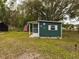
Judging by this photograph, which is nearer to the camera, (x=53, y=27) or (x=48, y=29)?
(x=48, y=29)

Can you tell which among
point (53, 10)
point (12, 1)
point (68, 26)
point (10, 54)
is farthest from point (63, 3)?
point (10, 54)

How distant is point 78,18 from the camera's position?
44.4 metres

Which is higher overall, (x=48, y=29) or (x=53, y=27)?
(x=53, y=27)

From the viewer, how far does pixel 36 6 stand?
3969cm

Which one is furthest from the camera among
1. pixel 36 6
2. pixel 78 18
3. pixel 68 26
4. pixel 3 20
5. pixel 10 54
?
pixel 3 20

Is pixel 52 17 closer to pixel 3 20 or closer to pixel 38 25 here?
pixel 38 25

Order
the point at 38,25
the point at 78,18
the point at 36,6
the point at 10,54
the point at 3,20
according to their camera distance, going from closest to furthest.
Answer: the point at 10,54, the point at 38,25, the point at 36,6, the point at 78,18, the point at 3,20

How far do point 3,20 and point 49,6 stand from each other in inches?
637

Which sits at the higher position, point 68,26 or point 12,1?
point 12,1

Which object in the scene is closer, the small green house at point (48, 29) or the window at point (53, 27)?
the small green house at point (48, 29)

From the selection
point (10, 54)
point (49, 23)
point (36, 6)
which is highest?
point (36, 6)

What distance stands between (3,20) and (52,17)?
1617 cm

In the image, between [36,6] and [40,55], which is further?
[36,6]

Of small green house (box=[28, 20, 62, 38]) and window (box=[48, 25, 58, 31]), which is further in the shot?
window (box=[48, 25, 58, 31])
